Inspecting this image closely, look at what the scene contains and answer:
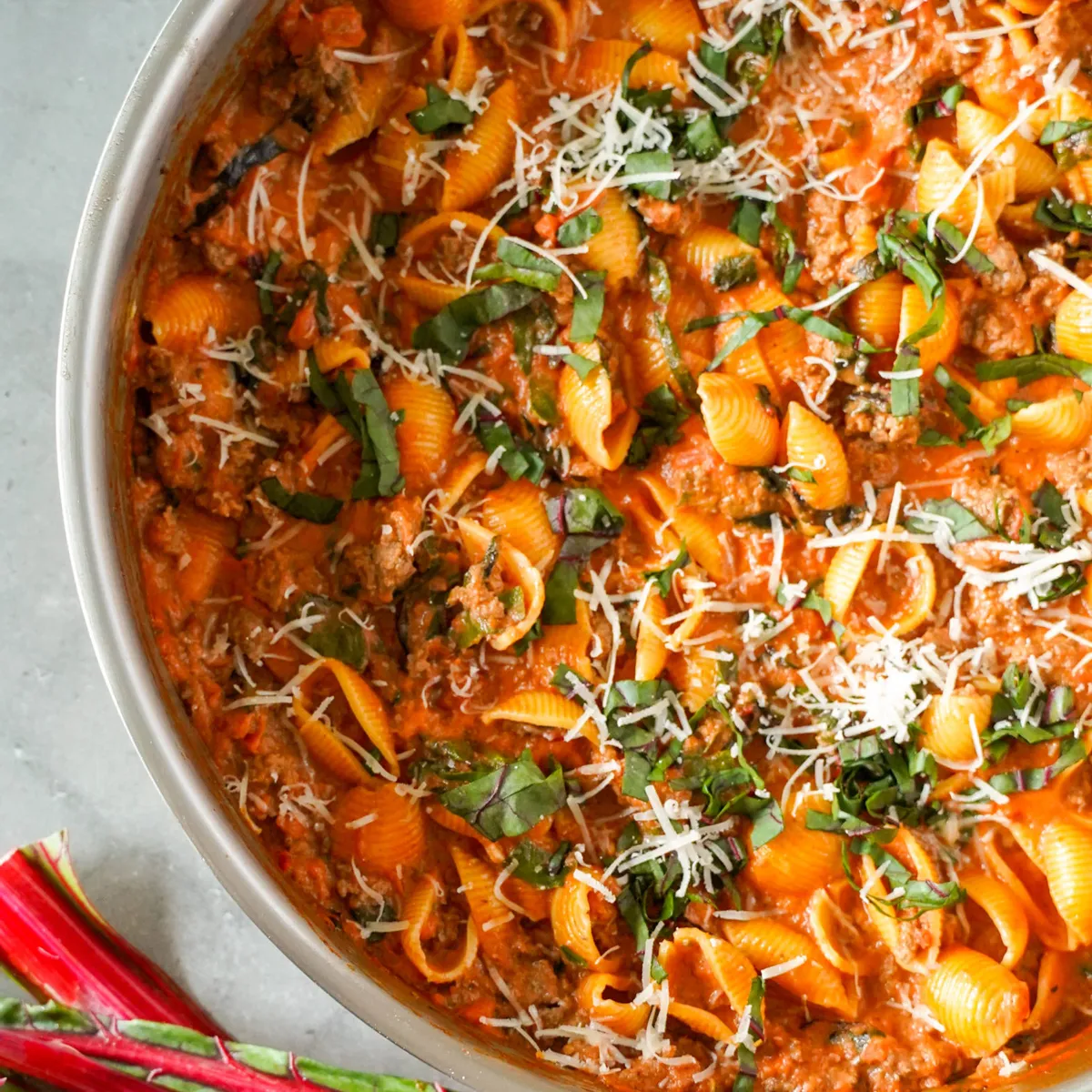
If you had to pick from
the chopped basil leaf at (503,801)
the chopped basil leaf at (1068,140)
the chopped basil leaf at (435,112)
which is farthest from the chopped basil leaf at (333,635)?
the chopped basil leaf at (1068,140)

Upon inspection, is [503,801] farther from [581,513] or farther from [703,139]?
[703,139]

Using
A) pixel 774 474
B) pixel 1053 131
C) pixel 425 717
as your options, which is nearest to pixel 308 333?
pixel 425 717

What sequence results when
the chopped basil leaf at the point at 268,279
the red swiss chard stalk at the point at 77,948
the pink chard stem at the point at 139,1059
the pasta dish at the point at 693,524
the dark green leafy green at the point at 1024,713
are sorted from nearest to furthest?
the chopped basil leaf at the point at 268,279
the pasta dish at the point at 693,524
the dark green leafy green at the point at 1024,713
the pink chard stem at the point at 139,1059
the red swiss chard stalk at the point at 77,948

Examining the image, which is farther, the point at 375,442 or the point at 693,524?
the point at 693,524

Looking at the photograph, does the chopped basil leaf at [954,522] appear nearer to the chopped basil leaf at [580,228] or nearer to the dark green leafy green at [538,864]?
the chopped basil leaf at [580,228]

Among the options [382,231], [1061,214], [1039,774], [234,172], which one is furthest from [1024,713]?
[234,172]

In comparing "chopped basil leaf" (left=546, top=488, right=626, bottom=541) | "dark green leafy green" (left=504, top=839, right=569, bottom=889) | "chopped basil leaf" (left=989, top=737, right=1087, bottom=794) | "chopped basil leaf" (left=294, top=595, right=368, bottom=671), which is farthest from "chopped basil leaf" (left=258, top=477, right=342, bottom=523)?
"chopped basil leaf" (left=989, top=737, right=1087, bottom=794)
